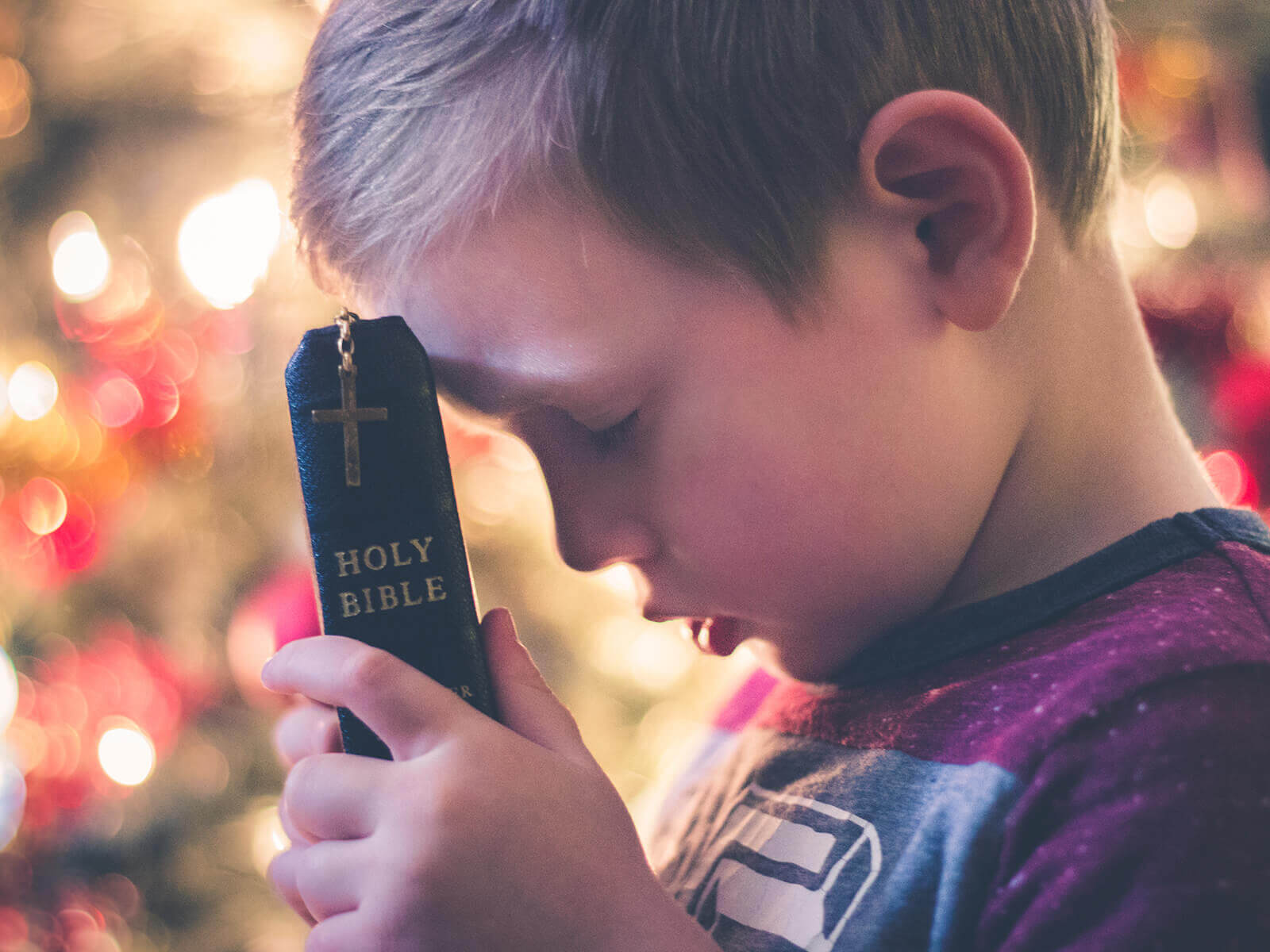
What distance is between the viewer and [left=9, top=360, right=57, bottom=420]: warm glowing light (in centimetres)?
108

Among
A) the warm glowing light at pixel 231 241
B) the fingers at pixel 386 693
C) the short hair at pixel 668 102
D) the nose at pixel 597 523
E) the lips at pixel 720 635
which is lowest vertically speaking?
the lips at pixel 720 635

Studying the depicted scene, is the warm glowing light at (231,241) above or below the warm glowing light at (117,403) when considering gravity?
above

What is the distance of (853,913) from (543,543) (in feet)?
2.79

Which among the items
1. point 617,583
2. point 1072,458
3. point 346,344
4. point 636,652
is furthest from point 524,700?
point 636,652

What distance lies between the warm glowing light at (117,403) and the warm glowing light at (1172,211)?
134 cm

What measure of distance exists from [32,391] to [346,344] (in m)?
0.94

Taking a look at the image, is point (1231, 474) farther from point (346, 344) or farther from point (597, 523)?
point (346, 344)

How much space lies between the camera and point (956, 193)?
0.41 meters

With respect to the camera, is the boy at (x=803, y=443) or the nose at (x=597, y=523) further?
the nose at (x=597, y=523)

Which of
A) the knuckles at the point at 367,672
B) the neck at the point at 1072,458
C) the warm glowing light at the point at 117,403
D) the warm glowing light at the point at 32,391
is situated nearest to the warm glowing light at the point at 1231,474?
the neck at the point at 1072,458

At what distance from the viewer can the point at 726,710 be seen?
2.32 ft

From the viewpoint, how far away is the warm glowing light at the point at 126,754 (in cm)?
112

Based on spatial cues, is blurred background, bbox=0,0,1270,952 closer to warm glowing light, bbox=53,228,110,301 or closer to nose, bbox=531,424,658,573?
warm glowing light, bbox=53,228,110,301

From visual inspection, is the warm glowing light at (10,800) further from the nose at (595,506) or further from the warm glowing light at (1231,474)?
the warm glowing light at (1231,474)
